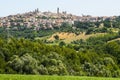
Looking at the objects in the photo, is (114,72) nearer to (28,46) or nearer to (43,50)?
(43,50)

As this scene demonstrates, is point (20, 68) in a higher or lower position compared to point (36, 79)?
lower

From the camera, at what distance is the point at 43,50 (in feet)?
265

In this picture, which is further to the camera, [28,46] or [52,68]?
[28,46]

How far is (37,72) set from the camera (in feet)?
190

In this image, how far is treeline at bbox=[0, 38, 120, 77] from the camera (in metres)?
59.1

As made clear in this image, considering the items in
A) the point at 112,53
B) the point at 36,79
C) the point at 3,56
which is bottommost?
the point at 112,53

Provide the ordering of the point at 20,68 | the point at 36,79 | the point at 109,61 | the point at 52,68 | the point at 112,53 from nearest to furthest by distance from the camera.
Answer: the point at 36,79 → the point at 20,68 → the point at 52,68 → the point at 109,61 → the point at 112,53

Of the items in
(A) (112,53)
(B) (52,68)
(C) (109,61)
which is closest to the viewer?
(B) (52,68)

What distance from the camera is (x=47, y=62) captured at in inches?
2598

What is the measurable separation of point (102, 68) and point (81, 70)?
3.87 meters

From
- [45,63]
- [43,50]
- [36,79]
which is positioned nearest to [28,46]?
[43,50]

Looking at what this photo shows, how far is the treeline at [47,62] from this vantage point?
59125 millimetres

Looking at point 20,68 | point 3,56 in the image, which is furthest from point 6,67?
point 3,56

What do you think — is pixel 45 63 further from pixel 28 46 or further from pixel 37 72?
pixel 28 46
